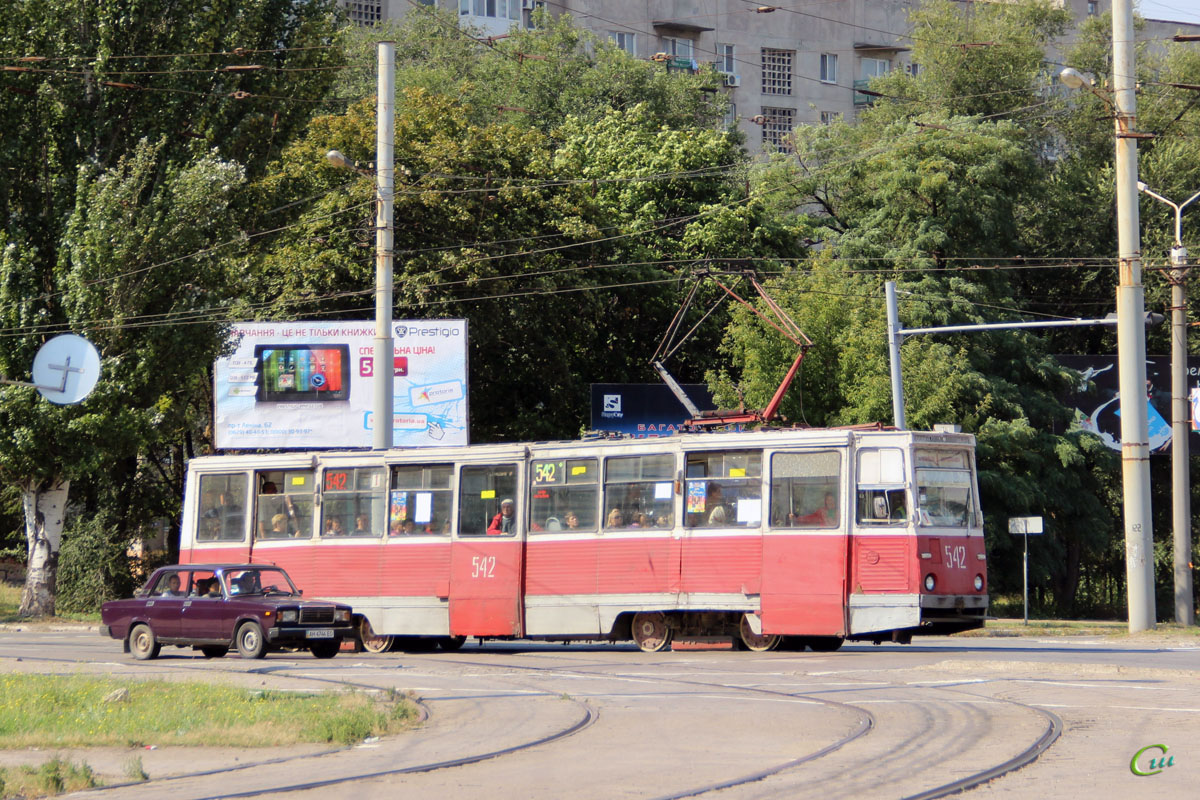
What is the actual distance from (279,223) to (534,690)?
2583 cm

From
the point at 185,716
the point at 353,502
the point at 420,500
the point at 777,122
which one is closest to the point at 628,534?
the point at 420,500

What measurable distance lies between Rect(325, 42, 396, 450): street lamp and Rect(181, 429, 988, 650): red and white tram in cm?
267

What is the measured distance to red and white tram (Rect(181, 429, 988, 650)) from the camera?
805 inches

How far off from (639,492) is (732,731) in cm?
1046

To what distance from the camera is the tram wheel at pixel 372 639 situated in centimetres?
2433

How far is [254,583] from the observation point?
852 inches

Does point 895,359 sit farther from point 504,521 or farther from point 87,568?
point 87,568

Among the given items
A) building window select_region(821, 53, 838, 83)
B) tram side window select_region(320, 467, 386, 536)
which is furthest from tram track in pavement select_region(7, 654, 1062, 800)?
building window select_region(821, 53, 838, 83)

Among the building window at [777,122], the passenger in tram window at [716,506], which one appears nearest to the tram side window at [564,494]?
the passenger in tram window at [716,506]

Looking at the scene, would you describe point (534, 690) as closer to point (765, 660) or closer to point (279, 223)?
point (765, 660)

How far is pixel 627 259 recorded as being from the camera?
1774 inches

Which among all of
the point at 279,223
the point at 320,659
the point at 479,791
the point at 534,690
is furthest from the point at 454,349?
the point at 479,791

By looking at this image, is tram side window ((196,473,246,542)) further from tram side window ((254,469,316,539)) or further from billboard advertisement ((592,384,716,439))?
billboard advertisement ((592,384,716,439))

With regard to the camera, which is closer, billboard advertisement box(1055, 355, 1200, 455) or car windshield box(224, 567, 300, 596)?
car windshield box(224, 567, 300, 596)
